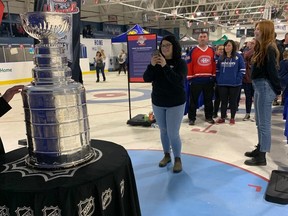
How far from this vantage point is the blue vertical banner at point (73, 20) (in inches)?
95.8

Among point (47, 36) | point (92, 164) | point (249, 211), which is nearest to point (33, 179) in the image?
point (92, 164)

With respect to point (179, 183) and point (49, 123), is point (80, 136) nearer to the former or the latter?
point (49, 123)

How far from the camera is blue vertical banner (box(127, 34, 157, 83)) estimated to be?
4689 millimetres

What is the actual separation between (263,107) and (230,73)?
6.56ft

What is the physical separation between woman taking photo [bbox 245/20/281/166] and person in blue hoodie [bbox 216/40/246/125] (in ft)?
6.32

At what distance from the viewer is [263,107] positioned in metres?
2.84

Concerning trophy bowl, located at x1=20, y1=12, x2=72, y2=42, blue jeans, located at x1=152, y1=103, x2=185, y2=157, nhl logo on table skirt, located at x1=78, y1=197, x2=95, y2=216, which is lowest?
blue jeans, located at x1=152, y1=103, x2=185, y2=157

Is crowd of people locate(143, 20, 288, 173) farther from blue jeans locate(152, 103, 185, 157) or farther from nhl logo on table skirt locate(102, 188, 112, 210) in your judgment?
nhl logo on table skirt locate(102, 188, 112, 210)

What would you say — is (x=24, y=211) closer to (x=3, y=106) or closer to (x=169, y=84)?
(x=3, y=106)

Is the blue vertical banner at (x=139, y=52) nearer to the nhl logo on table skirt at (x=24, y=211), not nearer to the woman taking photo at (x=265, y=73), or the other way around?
the woman taking photo at (x=265, y=73)

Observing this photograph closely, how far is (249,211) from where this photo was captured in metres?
2.22

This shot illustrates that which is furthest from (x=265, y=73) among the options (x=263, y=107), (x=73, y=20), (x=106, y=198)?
→ (x=106, y=198)

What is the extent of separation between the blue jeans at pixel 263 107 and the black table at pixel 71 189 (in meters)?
2.03

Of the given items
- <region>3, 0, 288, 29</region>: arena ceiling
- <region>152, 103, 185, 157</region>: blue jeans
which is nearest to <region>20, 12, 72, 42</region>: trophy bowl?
<region>152, 103, 185, 157</region>: blue jeans
